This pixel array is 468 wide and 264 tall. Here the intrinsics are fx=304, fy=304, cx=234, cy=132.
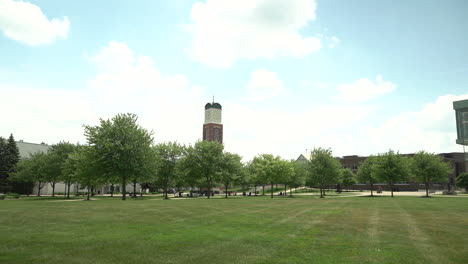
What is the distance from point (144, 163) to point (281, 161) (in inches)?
1162

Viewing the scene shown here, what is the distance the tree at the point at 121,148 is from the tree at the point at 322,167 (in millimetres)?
33751

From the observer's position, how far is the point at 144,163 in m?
47.4

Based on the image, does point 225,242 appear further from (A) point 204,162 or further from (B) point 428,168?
(B) point 428,168

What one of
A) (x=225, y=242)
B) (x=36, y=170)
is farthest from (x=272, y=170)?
(x=225, y=242)

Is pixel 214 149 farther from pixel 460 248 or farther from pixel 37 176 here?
pixel 460 248

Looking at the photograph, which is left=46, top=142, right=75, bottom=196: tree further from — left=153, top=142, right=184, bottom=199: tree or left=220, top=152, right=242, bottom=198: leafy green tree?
left=220, top=152, right=242, bottom=198: leafy green tree

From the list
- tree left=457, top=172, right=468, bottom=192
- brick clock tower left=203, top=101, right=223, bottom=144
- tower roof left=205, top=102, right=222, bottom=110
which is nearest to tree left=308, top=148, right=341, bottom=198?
tree left=457, top=172, right=468, bottom=192

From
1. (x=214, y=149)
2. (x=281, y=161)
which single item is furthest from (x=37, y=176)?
(x=281, y=161)

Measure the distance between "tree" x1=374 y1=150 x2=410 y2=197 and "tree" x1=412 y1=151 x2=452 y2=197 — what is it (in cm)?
190

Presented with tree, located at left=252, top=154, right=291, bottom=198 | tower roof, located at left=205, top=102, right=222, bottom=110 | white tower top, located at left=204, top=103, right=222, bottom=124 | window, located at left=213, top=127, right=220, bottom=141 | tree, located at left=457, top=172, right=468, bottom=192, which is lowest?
tree, located at left=457, top=172, right=468, bottom=192

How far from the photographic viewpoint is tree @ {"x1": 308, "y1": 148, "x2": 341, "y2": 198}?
6281 centimetres

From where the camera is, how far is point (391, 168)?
2424 inches

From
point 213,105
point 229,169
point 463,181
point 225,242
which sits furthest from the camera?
→ point 213,105

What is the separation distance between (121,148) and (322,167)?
39.3 meters
